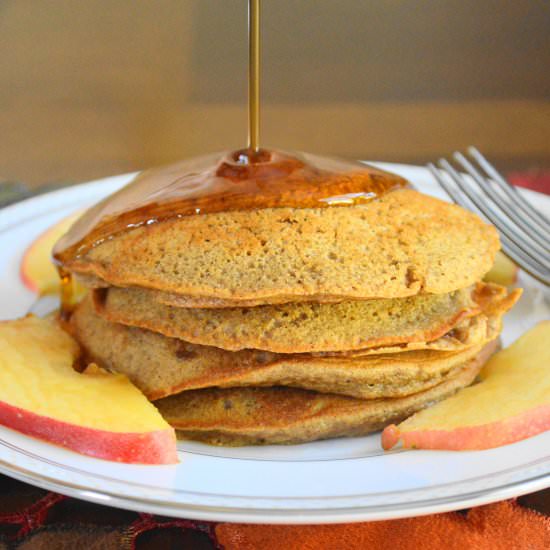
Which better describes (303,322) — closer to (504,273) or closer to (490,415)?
(490,415)

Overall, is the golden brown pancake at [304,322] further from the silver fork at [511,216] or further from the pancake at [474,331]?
the silver fork at [511,216]

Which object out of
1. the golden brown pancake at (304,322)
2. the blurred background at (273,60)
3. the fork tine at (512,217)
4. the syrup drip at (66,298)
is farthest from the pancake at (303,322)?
the blurred background at (273,60)

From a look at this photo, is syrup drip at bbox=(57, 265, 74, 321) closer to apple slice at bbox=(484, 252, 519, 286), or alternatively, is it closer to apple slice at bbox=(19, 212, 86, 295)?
apple slice at bbox=(19, 212, 86, 295)

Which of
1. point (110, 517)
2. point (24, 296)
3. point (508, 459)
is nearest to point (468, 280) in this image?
point (508, 459)

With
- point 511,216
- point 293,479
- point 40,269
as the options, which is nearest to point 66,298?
point 40,269

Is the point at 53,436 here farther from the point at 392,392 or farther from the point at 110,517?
the point at 392,392

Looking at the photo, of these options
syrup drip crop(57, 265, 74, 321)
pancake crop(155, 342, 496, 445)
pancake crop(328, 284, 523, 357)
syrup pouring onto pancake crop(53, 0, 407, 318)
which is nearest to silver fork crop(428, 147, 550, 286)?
pancake crop(328, 284, 523, 357)
